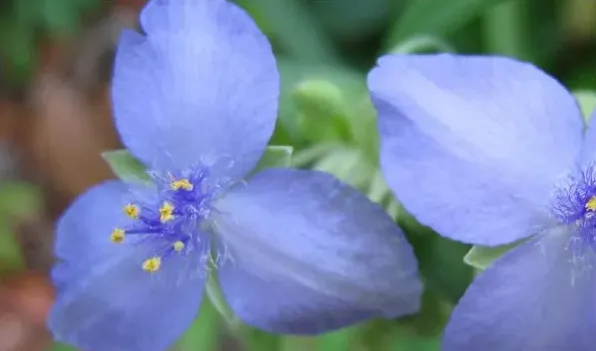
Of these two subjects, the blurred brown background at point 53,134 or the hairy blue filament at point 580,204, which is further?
the blurred brown background at point 53,134

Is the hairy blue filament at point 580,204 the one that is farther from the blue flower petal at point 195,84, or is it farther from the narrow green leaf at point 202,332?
the narrow green leaf at point 202,332

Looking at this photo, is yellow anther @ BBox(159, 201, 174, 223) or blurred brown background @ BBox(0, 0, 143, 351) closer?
yellow anther @ BBox(159, 201, 174, 223)

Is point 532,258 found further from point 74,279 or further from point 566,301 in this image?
point 74,279

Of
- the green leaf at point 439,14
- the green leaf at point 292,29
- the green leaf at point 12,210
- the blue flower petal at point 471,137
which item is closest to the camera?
the blue flower petal at point 471,137

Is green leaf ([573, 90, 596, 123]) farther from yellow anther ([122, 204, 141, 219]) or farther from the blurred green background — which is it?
yellow anther ([122, 204, 141, 219])

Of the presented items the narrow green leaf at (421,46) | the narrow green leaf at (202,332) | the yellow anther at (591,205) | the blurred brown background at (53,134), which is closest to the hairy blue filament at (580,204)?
the yellow anther at (591,205)

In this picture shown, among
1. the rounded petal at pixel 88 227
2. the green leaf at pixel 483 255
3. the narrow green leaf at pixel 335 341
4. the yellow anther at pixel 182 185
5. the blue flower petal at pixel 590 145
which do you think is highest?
the blue flower petal at pixel 590 145

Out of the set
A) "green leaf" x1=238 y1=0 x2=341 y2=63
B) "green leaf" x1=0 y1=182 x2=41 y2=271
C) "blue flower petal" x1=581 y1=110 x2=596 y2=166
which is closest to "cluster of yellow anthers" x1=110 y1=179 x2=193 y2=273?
"blue flower petal" x1=581 y1=110 x2=596 y2=166
